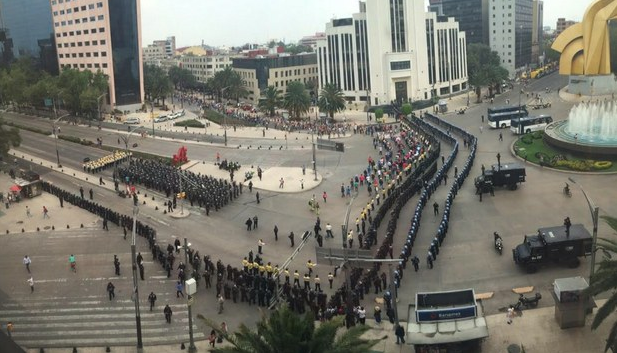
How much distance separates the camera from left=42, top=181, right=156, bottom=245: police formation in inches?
1425

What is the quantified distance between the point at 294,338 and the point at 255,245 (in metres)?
20.2

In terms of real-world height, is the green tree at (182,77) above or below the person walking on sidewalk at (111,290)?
above

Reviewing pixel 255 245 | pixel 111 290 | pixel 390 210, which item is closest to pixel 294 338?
pixel 111 290

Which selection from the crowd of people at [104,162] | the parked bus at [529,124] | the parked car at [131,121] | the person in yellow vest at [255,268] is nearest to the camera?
the person in yellow vest at [255,268]

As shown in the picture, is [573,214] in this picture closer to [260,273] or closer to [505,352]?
[505,352]

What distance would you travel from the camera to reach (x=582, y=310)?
71.2 ft

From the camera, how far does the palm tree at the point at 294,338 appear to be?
47.8 feet

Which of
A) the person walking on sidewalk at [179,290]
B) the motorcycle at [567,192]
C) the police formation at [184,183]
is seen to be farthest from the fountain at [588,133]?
the person walking on sidewalk at [179,290]

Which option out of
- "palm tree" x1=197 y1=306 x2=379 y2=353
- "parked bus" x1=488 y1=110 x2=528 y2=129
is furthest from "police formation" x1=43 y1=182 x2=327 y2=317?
"parked bus" x1=488 y1=110 x2=528 y2=129

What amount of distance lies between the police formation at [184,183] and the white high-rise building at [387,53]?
53577mm

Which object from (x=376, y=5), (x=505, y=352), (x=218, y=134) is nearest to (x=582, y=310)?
(x=505, y=352)

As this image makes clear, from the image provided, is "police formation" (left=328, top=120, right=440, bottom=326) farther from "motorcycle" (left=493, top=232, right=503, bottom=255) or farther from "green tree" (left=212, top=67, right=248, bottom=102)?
"green tree" (left=212, top=67, right=248, bottom=102)

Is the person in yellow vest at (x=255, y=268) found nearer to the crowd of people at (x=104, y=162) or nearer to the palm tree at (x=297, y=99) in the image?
the crowd of people at (x=104, y=162)

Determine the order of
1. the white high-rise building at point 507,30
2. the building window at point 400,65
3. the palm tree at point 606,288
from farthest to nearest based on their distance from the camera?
the white high-rise building at point 507,30, the building window at point 400,65, the palm tree at point 606,288
